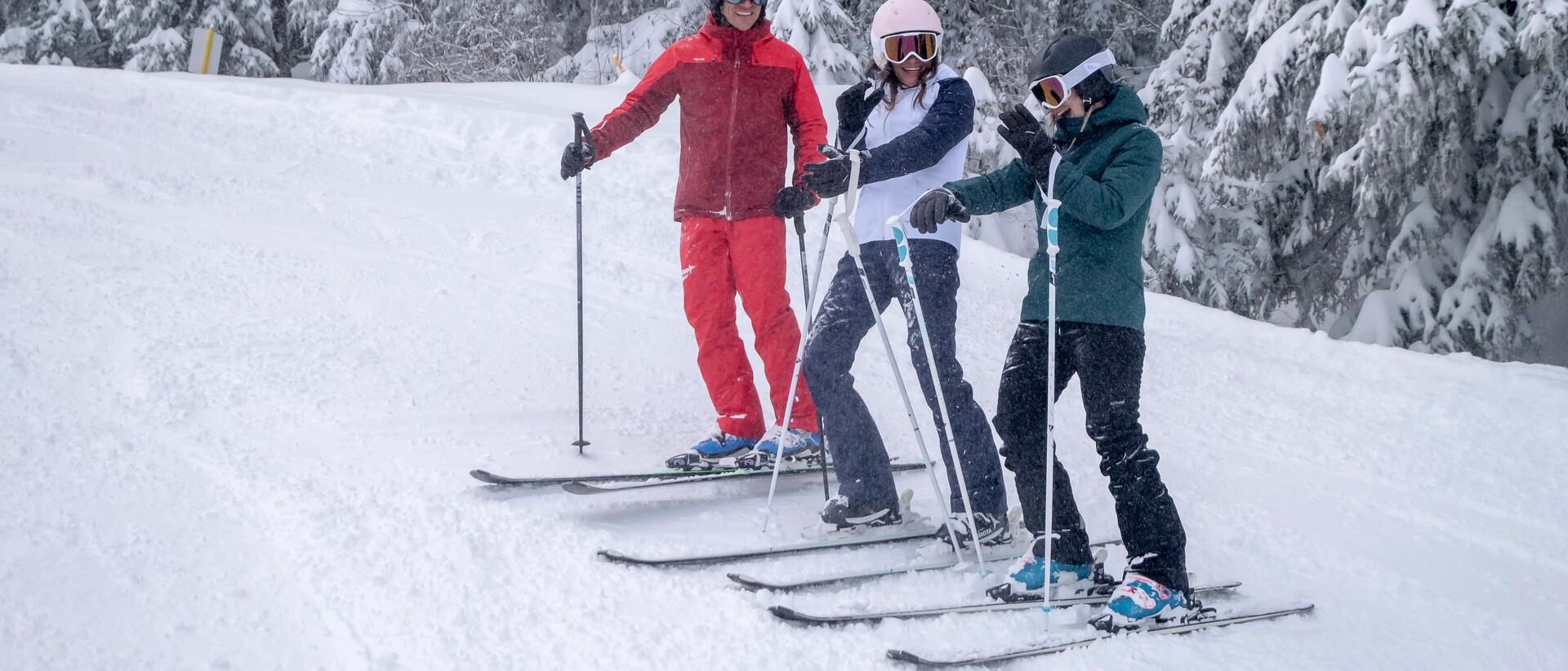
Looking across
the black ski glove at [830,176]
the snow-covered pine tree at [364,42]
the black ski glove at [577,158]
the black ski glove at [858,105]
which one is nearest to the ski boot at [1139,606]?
the black ski glove at [830,176]

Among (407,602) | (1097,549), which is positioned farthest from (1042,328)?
(407,602)

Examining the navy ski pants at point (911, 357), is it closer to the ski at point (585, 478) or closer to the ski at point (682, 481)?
the ski at point (682, 481)

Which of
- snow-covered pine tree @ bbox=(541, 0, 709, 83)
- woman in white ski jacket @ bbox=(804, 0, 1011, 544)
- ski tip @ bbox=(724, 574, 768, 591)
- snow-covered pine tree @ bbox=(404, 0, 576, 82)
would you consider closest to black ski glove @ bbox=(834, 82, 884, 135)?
woman in white ski jacket @ bbox=(804, 0, 1011, 544)

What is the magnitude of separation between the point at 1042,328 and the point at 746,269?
126cm

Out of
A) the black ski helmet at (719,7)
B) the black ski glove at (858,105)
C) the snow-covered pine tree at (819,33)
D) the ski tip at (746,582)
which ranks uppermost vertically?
Answer: the snow-covered pine tree at (819,33)

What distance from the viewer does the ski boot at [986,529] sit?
334 cm

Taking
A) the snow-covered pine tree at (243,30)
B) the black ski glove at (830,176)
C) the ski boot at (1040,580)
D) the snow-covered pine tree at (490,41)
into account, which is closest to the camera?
the ski boot at (1040,580)

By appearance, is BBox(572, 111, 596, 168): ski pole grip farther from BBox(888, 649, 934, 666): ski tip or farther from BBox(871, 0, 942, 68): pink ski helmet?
BBox(888, 649, 934, 666): ski tip

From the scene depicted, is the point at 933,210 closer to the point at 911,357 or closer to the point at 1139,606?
the point at 911,357

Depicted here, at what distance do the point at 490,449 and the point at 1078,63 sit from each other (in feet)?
7.97

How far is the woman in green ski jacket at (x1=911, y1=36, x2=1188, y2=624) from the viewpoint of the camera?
2822 millimetres

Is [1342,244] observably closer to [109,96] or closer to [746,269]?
[746,269]

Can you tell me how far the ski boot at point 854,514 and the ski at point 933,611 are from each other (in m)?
0.57

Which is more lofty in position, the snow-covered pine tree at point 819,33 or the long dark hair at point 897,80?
the snow-covered pine tree at point 819,33
